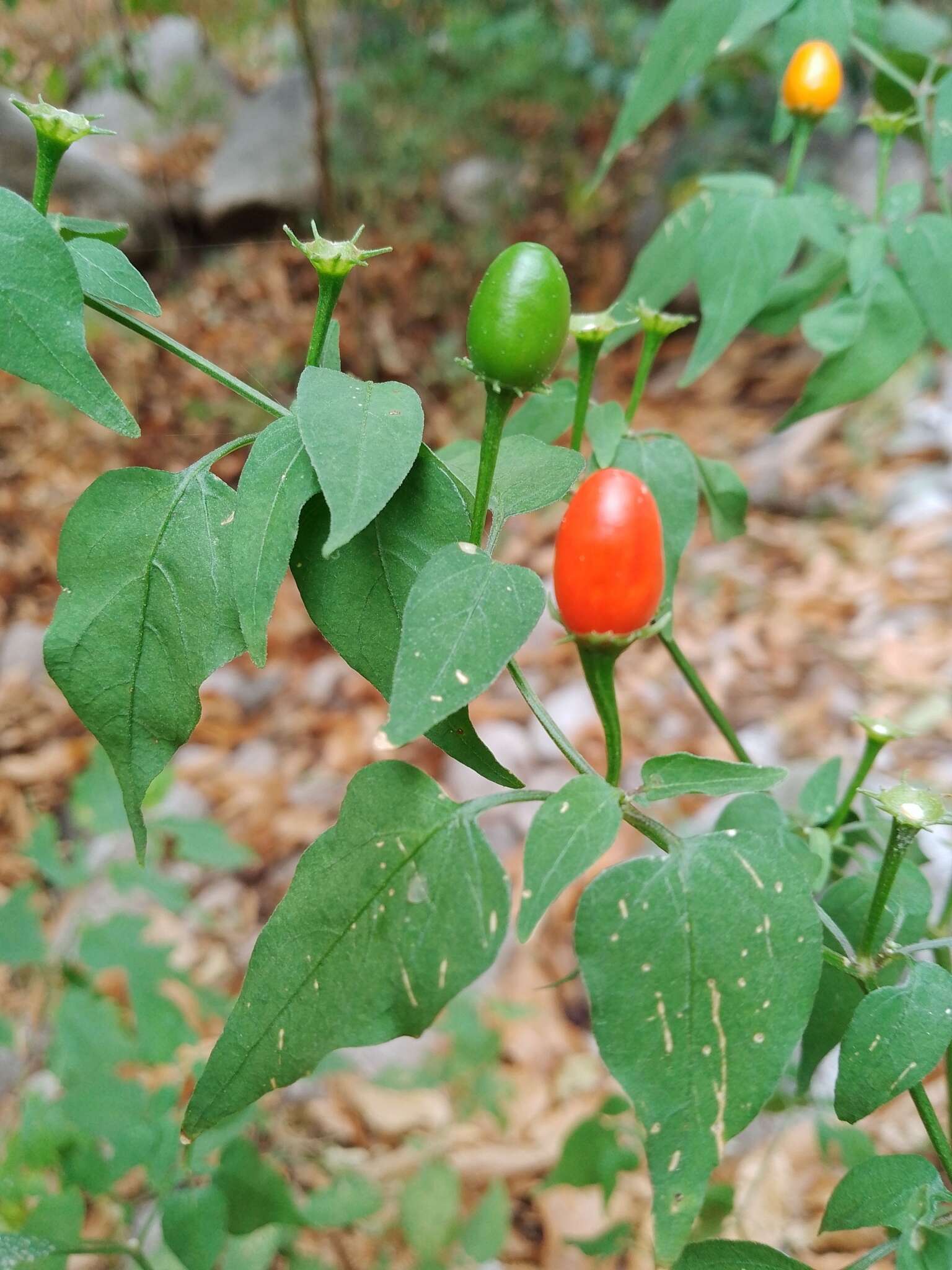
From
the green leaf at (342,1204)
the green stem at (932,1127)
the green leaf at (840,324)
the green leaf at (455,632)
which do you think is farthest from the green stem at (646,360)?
the green leaf at (342,1204)

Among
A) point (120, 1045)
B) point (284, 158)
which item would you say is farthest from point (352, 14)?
point (120, 1045)

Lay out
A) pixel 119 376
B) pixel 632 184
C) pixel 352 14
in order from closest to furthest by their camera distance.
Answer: pixel 119 376 → pixel 632 184 → pixel 352 14

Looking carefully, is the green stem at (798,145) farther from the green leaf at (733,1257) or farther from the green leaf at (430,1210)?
the green leaf at (430,1210)

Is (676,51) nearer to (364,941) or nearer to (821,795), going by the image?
(821,795)

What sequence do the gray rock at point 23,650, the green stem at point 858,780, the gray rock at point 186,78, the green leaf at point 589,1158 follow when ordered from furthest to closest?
the gray rock at point 186,78 → the gray rock at point 23,650 → the green leaf at point 589,1158 → the green stem at point 858,780

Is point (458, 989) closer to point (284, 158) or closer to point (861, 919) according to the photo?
point (861, 919)

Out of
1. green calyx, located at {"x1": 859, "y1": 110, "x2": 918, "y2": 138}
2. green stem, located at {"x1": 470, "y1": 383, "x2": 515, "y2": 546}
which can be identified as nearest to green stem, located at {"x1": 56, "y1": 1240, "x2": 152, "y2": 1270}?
green stem, located at {"x1": 470, "y1": 383, "x2": 515, "y2": 546}

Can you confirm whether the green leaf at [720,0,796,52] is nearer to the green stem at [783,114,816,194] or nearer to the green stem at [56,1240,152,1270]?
the green stem at [783,114,816,194]
